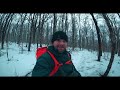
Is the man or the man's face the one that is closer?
the man

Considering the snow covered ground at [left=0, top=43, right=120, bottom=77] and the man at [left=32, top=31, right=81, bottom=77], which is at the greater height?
the man at [left=32, top=31, right=81, bottom=77]

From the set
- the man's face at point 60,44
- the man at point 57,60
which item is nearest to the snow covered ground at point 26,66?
the man at point 57,60

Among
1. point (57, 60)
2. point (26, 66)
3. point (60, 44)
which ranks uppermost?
point (60, 44)

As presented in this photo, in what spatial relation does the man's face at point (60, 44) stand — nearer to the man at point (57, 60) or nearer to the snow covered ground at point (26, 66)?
the man at point (57, 60)

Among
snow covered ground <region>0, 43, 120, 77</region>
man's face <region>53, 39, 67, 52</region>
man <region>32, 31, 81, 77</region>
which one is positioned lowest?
snow covered ground <region>0, 43, 120, 77</region>

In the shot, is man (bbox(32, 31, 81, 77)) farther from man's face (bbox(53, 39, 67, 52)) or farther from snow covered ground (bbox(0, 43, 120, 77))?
snow covered ground (bbox(0, 43, 120, 77))

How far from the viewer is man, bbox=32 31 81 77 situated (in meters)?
1.52

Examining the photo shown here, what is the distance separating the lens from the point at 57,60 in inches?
63.4

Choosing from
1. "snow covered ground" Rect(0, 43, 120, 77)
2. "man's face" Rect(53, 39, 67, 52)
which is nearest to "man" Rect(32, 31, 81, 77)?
"man's face" Rect(53, 39, 67, 52)

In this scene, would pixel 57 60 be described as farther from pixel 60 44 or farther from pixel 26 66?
pixel 26 66

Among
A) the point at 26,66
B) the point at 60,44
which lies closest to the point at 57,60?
the point at 60,44

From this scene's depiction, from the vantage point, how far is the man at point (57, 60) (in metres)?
1.52

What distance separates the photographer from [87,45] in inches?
648
